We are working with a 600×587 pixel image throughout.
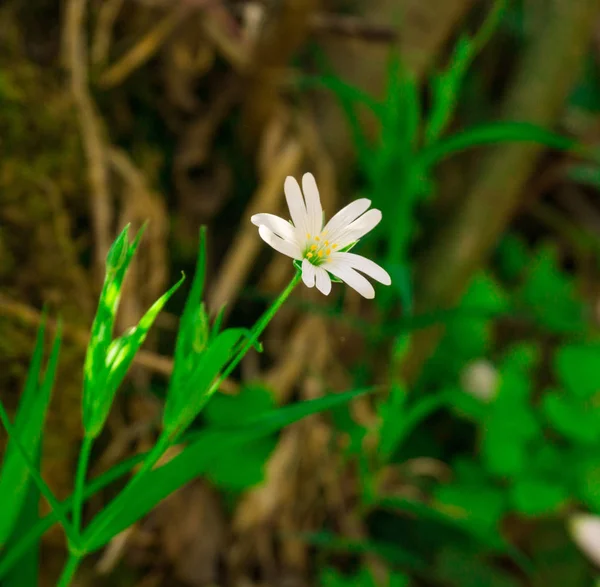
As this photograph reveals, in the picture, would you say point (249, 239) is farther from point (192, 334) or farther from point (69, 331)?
point (192, 334)

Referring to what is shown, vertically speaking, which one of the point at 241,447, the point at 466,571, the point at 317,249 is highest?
the point at 317,249

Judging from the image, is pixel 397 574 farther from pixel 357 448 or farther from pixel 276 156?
pixel 276 156

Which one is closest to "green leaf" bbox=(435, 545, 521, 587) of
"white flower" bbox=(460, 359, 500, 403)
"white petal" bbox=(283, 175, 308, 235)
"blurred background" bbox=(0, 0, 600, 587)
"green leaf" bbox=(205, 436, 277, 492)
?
"blurred background" bbox=(0, 0, 600, 587)

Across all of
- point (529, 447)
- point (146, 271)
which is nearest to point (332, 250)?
point (146, 271)

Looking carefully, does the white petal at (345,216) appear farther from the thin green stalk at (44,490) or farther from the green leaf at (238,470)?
the green leaf at (238,470)

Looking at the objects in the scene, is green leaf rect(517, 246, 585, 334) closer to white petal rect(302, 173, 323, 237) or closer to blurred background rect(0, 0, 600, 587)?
blurred background rect(0, 0, 600, 587)

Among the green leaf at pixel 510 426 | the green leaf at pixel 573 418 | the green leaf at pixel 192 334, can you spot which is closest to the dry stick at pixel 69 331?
the green leaf at pixel 192 334

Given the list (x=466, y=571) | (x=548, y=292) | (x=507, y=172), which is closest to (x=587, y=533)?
(x=466, y=571)
